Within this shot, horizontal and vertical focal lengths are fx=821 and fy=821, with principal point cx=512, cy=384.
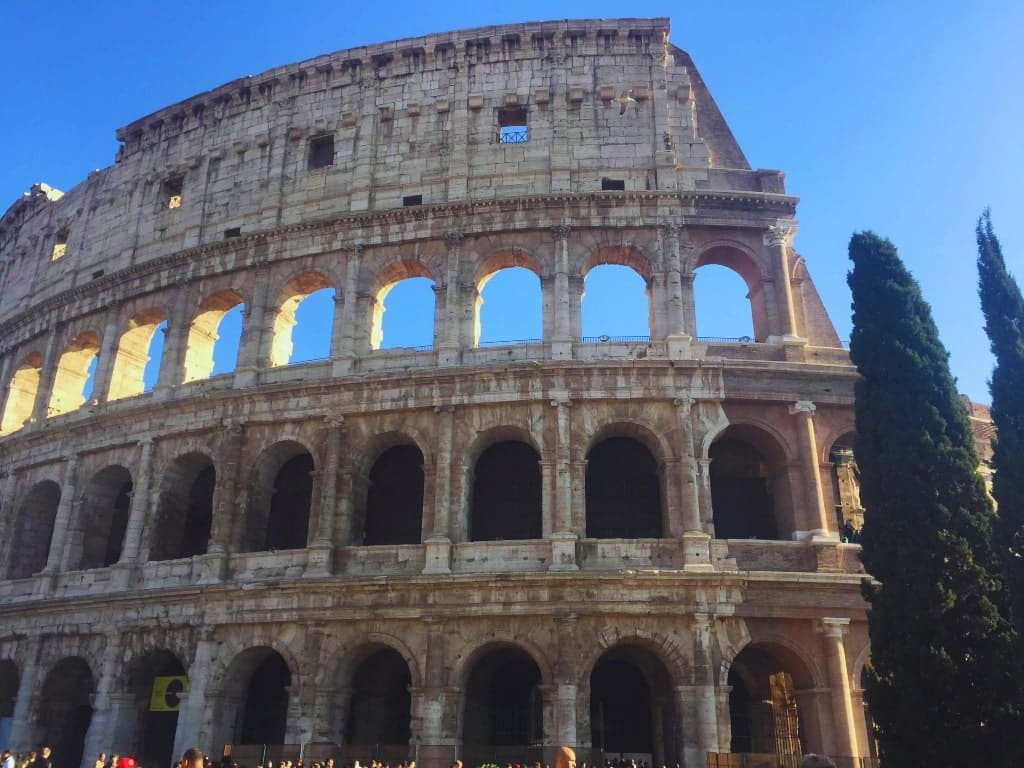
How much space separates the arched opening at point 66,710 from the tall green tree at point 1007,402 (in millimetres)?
17976

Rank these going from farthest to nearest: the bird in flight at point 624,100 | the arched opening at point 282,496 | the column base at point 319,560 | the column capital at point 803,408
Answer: the bird in flight at point 624,100 < the arched opening at point 282,496 < the column capital at point 803,408 < the column base at point 319,560

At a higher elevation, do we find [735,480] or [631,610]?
[735,480]

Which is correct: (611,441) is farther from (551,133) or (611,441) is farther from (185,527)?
(185,527)

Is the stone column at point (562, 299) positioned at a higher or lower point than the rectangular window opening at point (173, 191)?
lower

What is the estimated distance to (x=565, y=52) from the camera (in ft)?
68.1

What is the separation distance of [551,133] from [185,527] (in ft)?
42.6

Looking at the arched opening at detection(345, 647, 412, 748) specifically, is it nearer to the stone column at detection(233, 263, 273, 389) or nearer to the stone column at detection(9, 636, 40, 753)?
the stone column at detection(233, 263, 273, 389)

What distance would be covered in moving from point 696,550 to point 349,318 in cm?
925

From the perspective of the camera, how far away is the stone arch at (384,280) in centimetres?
1927

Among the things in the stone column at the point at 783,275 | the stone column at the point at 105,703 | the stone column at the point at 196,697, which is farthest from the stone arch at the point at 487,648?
the stone column at the point at 783,275

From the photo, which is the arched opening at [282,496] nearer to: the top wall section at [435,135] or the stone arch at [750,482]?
the top wall section at [435,135]

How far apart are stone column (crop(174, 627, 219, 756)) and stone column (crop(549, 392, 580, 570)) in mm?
7280

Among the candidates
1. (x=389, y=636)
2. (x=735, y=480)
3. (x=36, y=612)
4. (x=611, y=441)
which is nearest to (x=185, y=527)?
(x=36, y=612)

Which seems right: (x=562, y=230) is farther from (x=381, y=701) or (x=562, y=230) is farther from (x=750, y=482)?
(x=381, y=701)
